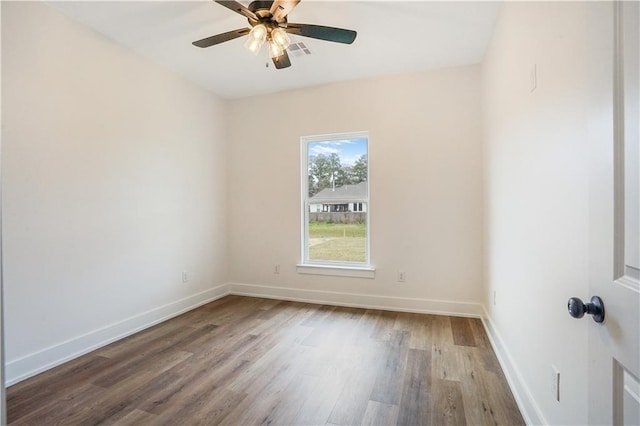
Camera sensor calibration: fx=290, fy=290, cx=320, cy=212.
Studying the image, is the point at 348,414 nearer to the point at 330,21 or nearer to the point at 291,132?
the point at 330,21

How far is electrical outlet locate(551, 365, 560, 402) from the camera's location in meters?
1.28

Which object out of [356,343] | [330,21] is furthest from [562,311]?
[330,21]

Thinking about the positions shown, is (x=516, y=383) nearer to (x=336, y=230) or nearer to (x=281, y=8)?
(x=336, y=230)

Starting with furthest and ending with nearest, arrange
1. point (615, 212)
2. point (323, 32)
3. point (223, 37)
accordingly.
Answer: point (223, 37) < point (323, 32) < point (615, 212)

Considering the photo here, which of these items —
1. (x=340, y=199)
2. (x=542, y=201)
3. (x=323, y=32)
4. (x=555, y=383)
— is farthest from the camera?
(x=340, y=199)

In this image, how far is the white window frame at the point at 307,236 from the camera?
11.7 feet

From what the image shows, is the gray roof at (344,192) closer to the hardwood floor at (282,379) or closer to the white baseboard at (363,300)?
the white baseboard at (363,300)

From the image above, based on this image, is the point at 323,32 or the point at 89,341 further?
the point at 89,341

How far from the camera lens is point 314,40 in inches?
105

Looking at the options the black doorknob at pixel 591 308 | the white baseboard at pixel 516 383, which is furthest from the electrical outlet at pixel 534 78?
the white baseboard at pixel 516 383

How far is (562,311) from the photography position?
1.24 meters

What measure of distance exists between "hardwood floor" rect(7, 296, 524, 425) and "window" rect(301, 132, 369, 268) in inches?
38.9

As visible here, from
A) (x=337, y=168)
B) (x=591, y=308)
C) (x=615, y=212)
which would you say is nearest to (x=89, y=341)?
(x=337, y=168)

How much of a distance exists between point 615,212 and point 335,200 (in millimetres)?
3151
